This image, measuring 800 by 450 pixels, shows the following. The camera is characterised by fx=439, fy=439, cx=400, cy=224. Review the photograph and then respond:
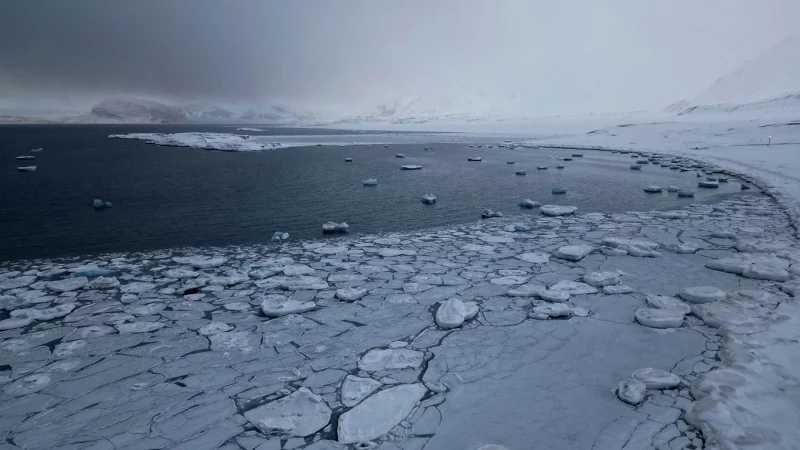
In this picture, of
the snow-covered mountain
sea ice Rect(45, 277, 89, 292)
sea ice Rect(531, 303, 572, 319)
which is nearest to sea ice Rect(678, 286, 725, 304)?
sea ice Rect(531, 303, 572, 319)

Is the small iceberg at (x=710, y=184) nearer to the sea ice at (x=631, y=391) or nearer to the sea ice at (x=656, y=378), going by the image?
the sea ice at (x=656, y=378)

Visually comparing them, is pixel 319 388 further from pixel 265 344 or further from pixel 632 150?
pixel 632 150

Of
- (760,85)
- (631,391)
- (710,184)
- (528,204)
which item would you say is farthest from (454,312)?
(760,85)

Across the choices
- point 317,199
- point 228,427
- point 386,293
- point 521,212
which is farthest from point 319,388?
point 317,199

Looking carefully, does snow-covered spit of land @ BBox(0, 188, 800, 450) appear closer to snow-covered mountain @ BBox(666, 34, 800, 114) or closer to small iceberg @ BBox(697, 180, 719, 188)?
small iceberg @ BBox(697, 180, 719, 188)

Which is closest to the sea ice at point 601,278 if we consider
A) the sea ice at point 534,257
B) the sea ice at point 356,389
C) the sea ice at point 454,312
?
the sea ice at point 534,257

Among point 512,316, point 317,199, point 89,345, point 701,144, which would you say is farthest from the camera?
point 701,144

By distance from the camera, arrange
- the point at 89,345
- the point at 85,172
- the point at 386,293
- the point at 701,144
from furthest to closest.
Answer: the point at 701,144, the point at 85,172, the point at 386,293, the point at 89,345
